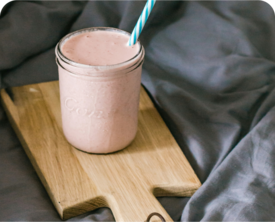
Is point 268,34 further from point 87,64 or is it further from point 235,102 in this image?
point 87,64

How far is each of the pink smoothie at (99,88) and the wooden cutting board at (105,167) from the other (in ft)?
0.13

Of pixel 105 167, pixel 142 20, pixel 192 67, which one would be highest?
pixel 142 20

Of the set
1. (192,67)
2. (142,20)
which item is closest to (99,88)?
(142,20)

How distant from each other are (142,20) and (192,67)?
0.35 m

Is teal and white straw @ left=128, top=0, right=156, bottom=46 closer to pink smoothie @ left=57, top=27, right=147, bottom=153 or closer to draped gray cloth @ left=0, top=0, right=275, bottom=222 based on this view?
pink smoothie @ left=57, top=27, right=147, bottom=153

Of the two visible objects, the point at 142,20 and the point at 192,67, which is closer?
the point at 142,20

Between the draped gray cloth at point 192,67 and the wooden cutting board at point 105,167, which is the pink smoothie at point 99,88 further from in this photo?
the draped gray cloth at point 192,67

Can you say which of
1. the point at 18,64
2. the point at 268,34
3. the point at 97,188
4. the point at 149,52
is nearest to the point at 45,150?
the point at 97,188

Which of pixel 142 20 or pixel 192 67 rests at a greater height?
pixel 142 20

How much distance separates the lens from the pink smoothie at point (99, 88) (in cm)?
67

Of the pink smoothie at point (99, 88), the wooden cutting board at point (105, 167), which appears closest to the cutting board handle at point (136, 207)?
the wooden cutting board at point (105, 167)

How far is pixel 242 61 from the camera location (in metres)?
0.95

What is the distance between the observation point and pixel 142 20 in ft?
2.16

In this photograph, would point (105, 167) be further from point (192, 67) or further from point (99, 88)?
point (192, 67)
